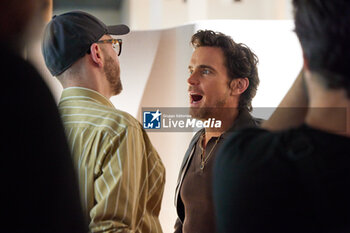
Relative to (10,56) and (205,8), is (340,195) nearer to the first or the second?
(205,8)

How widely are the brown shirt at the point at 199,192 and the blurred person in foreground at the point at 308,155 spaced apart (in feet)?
0.64

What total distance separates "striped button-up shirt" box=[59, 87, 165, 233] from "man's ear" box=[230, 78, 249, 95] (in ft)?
1.10

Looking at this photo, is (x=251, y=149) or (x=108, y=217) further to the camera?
(x=108, y=217)

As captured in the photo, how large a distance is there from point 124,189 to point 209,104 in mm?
392

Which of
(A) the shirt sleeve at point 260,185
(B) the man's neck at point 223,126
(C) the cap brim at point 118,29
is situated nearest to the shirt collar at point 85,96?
(C) the cap brim at point 118,29

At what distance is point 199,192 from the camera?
151 cm

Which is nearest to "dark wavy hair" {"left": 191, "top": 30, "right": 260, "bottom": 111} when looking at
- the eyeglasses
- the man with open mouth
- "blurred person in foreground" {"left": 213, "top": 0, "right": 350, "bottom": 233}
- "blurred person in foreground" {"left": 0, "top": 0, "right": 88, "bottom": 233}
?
the man with open mouth

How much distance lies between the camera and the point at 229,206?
1.29 m

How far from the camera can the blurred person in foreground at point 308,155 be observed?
1204 mm

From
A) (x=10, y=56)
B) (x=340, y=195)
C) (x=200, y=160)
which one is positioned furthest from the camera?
(x=200, y=160)

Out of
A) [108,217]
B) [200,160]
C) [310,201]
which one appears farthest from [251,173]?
[108,217]

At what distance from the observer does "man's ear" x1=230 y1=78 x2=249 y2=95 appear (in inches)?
59.4

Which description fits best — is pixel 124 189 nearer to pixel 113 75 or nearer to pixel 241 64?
pixel 113 75

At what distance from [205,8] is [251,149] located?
564 millimetres
